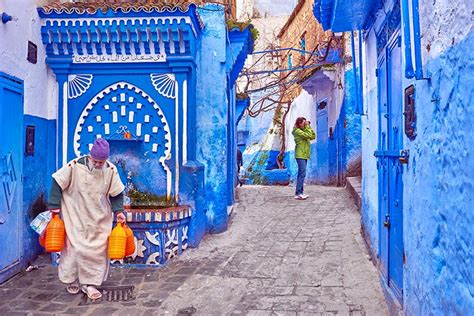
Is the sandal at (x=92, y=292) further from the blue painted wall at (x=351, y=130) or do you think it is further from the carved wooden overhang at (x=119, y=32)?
the blue painted wall at (x=351, y=130)

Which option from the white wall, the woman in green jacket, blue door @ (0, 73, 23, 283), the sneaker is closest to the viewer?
blue door @ (0, 73, 23, 283)

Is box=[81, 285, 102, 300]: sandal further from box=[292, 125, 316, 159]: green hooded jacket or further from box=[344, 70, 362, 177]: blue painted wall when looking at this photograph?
box=[344, 70, 362, 177]: blue painted wall

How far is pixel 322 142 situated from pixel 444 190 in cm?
1103

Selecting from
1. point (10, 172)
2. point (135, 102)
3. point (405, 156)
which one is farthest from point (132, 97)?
point (405, 156)

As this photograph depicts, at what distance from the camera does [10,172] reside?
5.29 m

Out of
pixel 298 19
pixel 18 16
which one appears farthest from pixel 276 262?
pixel 298 19

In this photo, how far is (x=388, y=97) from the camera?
4.43m

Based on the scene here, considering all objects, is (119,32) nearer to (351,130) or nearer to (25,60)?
(25,60)

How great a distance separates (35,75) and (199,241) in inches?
121

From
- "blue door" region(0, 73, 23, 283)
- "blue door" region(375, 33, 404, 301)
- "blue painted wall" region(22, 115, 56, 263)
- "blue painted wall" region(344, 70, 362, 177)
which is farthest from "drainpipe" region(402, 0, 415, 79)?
"blue painted wall" region(344, 70, 362, 177)

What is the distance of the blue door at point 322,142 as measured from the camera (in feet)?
42.3

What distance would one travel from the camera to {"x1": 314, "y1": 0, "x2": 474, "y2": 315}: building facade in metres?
2.09

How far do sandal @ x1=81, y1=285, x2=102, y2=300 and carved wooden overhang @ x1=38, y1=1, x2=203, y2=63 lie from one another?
3163 mm

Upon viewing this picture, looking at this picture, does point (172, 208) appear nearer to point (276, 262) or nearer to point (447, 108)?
point (276, 262)
